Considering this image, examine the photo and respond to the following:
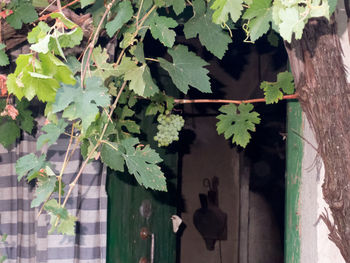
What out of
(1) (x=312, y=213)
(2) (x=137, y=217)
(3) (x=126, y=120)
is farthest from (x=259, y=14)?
(2) (x=137, y=217)

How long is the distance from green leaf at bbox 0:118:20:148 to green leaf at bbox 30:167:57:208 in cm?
87

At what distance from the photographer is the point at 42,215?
310 cm

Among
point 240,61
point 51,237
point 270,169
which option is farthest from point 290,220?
point 270,169

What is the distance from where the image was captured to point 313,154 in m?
2.58

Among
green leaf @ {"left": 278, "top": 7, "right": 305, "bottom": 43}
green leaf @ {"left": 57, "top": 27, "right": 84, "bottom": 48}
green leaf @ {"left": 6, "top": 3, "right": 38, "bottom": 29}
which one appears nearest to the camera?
green leaf @ {"left": 278, "top": 7, "right": 305, "bottom": 43}

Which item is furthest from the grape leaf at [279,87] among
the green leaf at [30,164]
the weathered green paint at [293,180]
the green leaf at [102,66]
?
the green leaf at [30,164]

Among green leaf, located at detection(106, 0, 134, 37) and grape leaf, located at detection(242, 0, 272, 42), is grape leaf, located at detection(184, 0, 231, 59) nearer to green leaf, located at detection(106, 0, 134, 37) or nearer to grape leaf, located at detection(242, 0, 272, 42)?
green leaf, located at detection(106, 0, 134, 37)

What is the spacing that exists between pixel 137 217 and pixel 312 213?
1.31m

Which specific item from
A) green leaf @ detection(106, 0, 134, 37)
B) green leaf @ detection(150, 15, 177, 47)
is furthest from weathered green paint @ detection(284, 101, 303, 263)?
green leaf @ detection(106, 0, 134, 37)

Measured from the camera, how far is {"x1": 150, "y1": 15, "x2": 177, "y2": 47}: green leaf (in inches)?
81.4

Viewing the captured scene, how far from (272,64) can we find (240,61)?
352 mm

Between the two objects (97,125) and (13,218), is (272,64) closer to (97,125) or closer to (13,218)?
(13,218)

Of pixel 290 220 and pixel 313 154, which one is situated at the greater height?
pixel 313 154

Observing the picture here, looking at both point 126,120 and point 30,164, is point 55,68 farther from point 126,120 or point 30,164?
point 126,120
